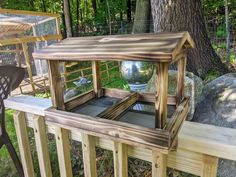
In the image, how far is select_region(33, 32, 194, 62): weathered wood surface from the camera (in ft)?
2.31

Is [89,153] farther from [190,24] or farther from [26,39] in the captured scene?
[26,39]

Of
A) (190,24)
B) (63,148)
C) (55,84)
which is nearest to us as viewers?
(55,84)

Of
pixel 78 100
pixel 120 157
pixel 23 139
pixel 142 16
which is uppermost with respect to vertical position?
pixel 142 16

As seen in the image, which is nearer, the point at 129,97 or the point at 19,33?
the point at 129,97

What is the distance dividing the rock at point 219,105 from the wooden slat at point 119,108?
0.88 m

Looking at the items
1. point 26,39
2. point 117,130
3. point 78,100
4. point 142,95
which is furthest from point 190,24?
point 26,39

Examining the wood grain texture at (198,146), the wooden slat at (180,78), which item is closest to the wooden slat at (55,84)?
the wood grain texture at (198,146)

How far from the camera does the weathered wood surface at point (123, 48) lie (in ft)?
2.31

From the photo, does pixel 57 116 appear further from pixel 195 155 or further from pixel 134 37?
pixel 195 155

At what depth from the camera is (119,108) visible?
41.0 inches

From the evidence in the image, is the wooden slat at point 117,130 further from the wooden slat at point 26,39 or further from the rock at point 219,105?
the wooden slat at point 26,39

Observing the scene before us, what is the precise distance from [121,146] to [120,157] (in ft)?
0.20

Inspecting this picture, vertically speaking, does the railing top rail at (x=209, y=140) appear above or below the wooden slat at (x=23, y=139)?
above

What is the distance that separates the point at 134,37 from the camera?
897 mm
